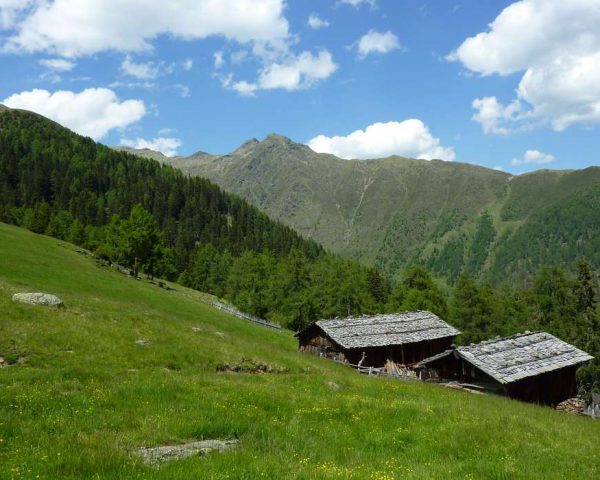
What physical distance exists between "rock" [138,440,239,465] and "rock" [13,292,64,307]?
22.8 meters

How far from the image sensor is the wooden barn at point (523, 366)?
116 feet

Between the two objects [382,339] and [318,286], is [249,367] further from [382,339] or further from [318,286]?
[318,286]

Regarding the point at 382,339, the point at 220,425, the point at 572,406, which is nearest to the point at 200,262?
the point at 382,339

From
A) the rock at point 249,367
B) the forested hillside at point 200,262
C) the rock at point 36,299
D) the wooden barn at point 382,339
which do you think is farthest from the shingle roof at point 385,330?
the forested hillside at point 200,262

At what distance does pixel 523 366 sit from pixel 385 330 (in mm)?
21682

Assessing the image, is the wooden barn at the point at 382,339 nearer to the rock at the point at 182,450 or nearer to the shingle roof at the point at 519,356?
the shingle roof at the point at 519,356

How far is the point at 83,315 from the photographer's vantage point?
98.2 feet

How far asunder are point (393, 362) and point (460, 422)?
4211cm

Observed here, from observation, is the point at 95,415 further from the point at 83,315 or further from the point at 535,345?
the point at 535,345

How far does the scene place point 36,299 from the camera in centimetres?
2959

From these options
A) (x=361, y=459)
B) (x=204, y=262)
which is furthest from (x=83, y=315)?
(x=204, y=262)

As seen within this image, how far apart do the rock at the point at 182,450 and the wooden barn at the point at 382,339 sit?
43.2m

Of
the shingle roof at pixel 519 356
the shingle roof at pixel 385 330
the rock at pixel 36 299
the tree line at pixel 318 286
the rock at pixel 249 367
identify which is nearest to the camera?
the rock at pixel 249 367

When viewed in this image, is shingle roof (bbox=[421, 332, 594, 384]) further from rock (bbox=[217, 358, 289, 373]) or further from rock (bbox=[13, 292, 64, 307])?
rock (bbox=[13, 292, 64, 307])
